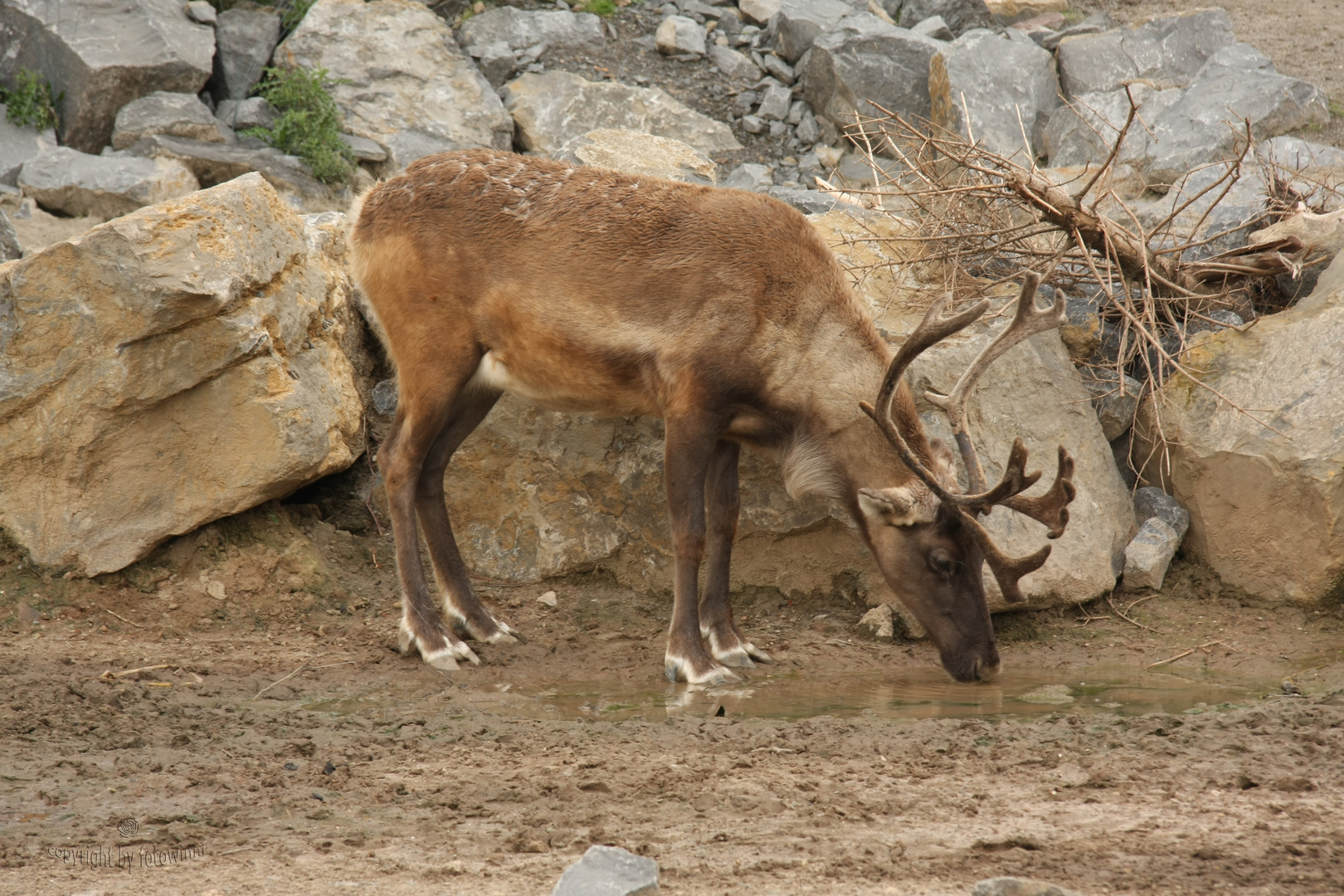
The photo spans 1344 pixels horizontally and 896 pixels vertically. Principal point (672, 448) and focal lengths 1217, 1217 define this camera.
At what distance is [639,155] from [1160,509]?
4601mm

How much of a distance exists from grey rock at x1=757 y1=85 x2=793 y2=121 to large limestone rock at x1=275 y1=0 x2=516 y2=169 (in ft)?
5.91

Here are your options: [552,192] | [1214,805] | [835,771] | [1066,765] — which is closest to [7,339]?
[552,192]

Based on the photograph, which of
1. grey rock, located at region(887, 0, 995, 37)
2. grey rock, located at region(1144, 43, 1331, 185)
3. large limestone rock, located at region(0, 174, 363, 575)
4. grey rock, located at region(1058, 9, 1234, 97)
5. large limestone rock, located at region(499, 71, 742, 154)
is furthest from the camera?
grey rock, located at region(887, 0, 995, 37)

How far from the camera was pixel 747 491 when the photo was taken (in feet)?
21.3

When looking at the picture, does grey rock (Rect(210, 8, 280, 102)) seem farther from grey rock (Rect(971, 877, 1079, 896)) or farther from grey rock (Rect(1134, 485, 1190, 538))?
grey rock (Rect(971, 877, 1079, 896))

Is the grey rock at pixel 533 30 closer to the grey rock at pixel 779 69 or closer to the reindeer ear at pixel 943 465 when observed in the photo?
the grey rock at pixel 779 69

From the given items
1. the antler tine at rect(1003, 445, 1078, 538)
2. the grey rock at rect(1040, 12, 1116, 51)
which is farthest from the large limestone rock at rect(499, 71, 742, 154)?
the antler tine at rect(1003, 445, 1078, 538)

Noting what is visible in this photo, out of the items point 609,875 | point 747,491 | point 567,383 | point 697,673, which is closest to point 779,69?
point 747,491

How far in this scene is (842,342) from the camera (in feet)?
18.3

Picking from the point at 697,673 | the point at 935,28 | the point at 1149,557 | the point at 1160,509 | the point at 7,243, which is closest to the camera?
the point at 697,673

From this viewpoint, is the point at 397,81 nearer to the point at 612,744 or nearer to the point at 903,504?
the point at 903,504

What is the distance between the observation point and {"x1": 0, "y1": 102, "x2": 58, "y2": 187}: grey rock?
8.83 metres

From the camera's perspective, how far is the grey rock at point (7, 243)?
22.6 ft

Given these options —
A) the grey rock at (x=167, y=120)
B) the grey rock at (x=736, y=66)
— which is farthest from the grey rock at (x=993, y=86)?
the grey rock at (x=167, y=120)
